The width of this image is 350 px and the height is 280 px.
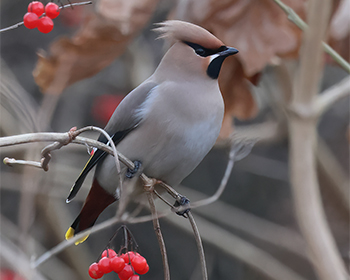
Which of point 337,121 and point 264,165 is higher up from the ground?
point 337,121

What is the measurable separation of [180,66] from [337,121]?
317 cm

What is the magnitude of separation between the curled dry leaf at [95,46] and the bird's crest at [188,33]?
31 centimetres

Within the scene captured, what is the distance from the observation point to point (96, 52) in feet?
4.31

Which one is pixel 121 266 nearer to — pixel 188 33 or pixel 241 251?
pixel 188 33

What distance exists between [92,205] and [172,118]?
0.32m

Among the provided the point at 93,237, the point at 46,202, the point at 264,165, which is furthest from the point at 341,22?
the point at 93,237

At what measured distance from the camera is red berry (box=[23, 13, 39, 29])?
39.8 inches

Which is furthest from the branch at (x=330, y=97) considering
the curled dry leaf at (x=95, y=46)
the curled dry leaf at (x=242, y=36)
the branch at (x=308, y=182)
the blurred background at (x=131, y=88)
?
the curled dry leaf at (x=95, y=46)

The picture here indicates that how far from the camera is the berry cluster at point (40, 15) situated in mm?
1019

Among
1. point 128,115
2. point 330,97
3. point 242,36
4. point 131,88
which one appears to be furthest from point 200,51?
point 131,88

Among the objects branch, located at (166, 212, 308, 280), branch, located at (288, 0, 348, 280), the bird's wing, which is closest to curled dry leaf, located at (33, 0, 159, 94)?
the bird's wing

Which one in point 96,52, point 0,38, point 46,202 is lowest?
point 46,202

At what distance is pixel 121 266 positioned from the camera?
3.46ft

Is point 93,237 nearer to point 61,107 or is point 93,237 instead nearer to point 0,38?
point 61,107
